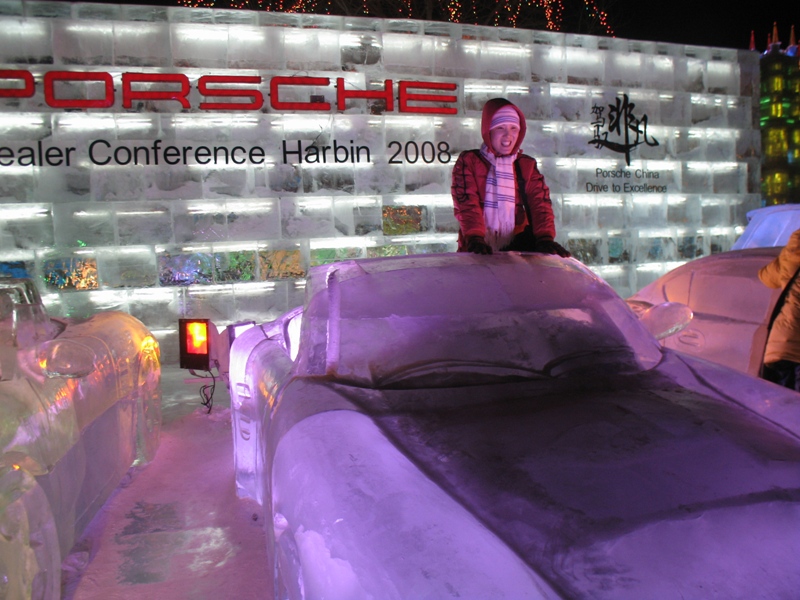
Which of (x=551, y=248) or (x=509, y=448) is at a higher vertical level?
(x=551, y=248)

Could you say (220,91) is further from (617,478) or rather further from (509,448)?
(617,478)

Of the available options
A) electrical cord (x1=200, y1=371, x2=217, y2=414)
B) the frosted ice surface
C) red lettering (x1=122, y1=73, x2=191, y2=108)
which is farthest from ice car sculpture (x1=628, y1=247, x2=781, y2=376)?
red lettering (x1=122, y1=73, x2=191, y2=108)

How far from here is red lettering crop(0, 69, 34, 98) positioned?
278 inches

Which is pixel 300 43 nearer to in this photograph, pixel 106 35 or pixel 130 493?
pixel 106 35

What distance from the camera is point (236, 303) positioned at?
25.8 ft

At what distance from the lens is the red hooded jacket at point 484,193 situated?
3.30 meters

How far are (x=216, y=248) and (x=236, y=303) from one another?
740 millimetres

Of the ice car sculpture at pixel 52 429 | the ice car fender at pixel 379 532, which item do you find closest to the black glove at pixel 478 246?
the ice car fender at pixel 379 532

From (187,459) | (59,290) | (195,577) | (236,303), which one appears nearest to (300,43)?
(236,303)

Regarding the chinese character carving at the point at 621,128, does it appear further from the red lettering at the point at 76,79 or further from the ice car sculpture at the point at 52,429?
the ice car sculpture at the point at 52,429

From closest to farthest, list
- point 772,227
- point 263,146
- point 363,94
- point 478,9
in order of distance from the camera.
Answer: point 772,227 < point 263,146 < point 363,94 < point 478,9

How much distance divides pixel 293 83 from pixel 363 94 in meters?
0.90

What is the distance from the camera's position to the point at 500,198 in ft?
11.1

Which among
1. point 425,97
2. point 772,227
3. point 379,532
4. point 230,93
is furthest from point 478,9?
point 379,532
